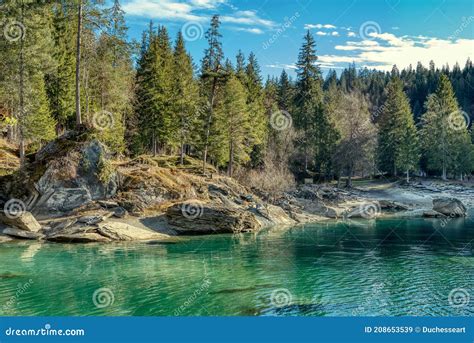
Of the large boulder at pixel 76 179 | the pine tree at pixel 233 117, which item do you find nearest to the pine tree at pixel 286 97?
the pine tree at pixel 233 117

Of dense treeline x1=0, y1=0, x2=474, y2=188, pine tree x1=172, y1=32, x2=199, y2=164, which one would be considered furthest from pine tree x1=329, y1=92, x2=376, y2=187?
pine tree x1=172, y1=32, x2=199, y2=164

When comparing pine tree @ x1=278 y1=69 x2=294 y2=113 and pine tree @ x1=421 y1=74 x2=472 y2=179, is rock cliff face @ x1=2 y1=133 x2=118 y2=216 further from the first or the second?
pine tree @ x1=421 y1=74 x2=472 y2=179

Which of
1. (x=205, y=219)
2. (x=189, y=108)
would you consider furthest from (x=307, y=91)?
(x=205, y=219)

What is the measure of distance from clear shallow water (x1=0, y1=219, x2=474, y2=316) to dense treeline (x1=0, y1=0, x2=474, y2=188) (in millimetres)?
8017

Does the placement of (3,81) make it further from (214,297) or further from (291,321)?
(291,321)

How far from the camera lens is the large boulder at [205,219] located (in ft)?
111

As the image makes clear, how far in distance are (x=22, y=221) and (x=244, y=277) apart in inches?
685

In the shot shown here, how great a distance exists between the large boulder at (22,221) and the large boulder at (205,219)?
9472mm

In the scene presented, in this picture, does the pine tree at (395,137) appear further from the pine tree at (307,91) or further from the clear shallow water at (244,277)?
the clear shallow water at (244,277)

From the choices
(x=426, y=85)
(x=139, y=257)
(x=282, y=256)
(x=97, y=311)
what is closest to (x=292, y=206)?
(x=282, y=256)

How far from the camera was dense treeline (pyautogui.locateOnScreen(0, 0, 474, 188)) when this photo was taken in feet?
117

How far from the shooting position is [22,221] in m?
28.8

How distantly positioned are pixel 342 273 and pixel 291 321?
30.6 ft

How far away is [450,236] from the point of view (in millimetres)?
32781
